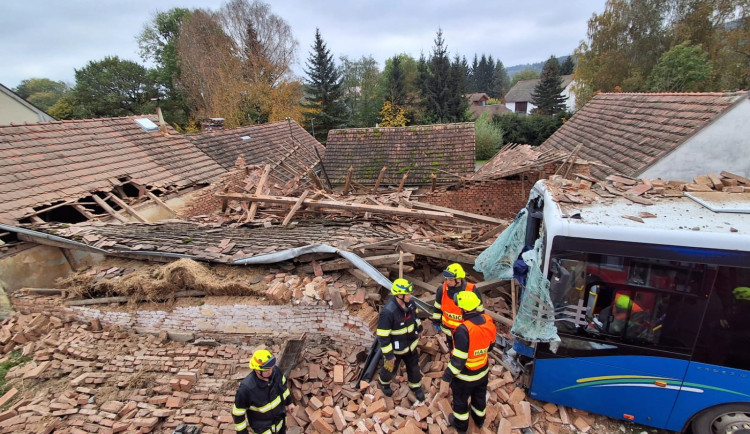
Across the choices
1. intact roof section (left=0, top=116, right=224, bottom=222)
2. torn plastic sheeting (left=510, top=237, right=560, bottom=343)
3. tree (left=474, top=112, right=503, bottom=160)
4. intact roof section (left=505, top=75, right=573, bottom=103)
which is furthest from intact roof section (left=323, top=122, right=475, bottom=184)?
intact roof section (left=505, top=75, right=573, bottom=103)

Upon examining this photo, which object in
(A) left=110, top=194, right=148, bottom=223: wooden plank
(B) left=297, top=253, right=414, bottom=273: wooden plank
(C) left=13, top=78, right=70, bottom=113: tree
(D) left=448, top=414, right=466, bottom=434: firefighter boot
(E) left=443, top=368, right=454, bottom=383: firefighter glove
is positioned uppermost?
(C) left=13, top=78, right=70, bottom=113: tree

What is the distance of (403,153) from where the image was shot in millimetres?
14992

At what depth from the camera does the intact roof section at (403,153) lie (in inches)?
558

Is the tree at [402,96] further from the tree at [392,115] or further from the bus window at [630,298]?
the bus window at [630,298]

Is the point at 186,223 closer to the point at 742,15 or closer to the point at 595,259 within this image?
the point at 595,259

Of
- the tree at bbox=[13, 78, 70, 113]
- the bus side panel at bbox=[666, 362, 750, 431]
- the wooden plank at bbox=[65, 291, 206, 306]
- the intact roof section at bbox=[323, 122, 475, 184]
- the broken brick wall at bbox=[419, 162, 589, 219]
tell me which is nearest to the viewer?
the bus side panel at bbox=[666, 362, 750, 431]

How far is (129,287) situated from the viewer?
6.40 m

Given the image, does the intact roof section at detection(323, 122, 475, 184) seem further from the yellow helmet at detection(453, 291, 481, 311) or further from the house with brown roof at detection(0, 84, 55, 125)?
the house with brown roof at detection(0, 84, 55, 125)

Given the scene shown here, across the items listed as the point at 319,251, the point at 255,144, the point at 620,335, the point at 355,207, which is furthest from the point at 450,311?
the point at 255,144

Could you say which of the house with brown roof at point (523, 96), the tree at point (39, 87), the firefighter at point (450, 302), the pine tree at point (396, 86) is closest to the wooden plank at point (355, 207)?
the firefighter at point (450, 302)

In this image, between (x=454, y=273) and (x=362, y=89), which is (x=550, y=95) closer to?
(x=362, y=89)

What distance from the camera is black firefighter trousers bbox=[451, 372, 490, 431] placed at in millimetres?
4023

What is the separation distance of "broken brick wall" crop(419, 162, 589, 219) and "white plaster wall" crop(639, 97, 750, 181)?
10.1 ft

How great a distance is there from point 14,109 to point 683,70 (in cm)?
4234
